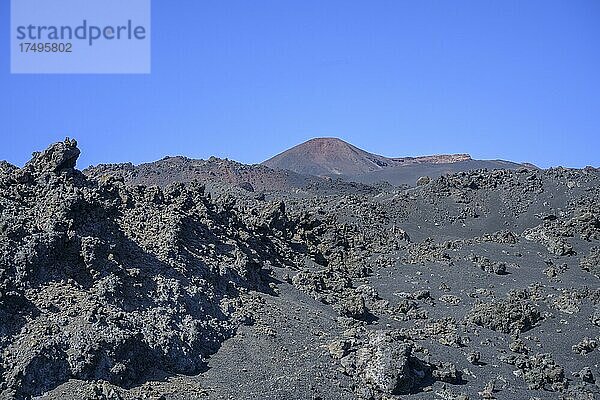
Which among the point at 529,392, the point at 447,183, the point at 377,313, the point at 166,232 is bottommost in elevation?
the point at 529,392

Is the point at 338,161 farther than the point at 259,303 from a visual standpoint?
Yes

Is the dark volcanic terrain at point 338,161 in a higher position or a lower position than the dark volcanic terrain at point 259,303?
higher

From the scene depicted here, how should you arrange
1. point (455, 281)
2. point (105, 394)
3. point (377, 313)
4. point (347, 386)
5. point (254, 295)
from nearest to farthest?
1. point (105, 394)
2. point (347, 386)
3. point (254, 295)
4. point (377, 313)
5. point (455, 281)

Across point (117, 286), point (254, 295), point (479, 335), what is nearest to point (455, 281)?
point (479, 335)

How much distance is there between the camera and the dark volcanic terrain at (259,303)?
1186 centimetres

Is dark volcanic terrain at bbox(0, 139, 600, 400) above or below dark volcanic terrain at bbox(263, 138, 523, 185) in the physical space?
below

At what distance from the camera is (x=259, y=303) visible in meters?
15.6

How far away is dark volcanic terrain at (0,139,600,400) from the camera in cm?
1186

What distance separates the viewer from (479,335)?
53.1 ft

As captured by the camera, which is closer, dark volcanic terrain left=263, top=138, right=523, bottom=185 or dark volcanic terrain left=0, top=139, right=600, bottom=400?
dark volcanic terrain left=0, top=139, right=600, bottom=400

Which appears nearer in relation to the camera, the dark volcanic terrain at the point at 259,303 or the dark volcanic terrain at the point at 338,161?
the dark volcanic terrain at the point at 259,303

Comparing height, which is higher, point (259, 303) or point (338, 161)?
point (338, 161)

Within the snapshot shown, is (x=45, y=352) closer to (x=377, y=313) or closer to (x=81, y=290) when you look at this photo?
(x=81, y=290)

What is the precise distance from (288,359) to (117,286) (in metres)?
3.14
